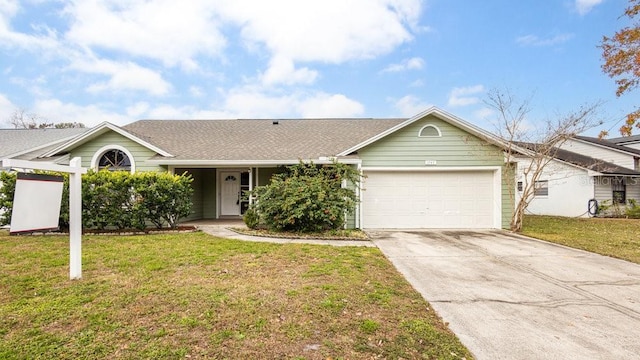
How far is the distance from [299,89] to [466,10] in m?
10.3

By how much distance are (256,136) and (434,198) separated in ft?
25.8

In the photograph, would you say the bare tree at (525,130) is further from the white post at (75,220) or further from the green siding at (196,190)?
the green siding at (196,190)

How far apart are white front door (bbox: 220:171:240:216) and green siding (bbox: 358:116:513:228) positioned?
19.6ft

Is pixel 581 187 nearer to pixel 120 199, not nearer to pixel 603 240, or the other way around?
pixel 603 240

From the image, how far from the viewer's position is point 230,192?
1349cm

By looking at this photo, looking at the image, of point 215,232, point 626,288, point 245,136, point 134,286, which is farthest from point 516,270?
point 245,136

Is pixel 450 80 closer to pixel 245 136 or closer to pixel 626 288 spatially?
pixel 245 136

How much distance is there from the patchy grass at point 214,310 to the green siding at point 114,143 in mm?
5158

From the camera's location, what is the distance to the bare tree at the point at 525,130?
10.1m

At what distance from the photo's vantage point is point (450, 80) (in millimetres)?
17438

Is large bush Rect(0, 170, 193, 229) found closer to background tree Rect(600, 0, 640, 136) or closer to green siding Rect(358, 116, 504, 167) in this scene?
green siding Rect(358, 116, 504, 167)

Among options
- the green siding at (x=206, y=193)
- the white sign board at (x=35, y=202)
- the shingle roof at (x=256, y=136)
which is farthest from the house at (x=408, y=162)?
the white sign board at (x=35, y=202)

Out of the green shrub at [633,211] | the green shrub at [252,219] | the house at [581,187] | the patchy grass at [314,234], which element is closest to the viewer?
the patchy grass at [314,234]

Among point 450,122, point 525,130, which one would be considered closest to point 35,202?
point 450,122
